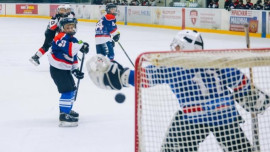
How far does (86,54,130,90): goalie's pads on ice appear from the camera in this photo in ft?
7.87

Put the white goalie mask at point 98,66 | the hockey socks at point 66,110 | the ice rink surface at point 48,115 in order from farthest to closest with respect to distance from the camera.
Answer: the hockey socks at point 66,110 → the ice rink surface at point 48,115 → the white goalie mask at point 98,66

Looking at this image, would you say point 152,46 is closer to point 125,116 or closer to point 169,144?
point 125,116

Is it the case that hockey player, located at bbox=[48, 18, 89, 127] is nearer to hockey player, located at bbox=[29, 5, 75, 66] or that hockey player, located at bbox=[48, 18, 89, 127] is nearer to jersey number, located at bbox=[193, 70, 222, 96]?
jersey number, located at bbox=[193, 70, 222, 96]

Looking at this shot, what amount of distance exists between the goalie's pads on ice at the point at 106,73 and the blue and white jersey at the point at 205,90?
15 centimetres

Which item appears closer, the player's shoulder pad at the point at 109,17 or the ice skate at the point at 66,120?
the ice skate at the point at 66,120

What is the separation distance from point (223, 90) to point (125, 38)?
33.5 feet

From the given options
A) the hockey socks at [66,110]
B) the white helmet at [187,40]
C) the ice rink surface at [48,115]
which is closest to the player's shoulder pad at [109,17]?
the ice rink surface at [48,115]

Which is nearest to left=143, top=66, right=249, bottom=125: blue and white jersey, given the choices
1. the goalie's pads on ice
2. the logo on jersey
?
the goalie's pads on ice

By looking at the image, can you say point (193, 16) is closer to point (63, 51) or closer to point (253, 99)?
point (63, 51)

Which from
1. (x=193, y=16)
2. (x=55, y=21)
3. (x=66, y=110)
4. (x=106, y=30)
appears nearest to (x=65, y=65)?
(x=66, y=110)

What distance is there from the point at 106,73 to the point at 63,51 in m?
2.25

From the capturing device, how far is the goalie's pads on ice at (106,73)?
94.4 inches

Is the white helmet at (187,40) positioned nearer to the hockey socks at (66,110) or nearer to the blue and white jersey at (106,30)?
the hockey socks at (66,110)

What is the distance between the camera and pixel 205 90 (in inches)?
98.9
